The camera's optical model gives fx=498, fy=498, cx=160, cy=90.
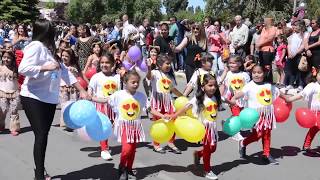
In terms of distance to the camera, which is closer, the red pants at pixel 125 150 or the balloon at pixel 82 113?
the balloon at pixel 82 113

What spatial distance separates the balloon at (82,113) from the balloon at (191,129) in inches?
37.5

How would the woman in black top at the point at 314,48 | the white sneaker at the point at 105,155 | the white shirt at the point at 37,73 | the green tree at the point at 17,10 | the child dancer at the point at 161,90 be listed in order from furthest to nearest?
the green tree at the point at 17,10 < the woman in black top at the point at 314,48 < the child dancer at the point at 161,90 < the white sneaker at the point at 105,155 < the white shirt at the point at 37,73

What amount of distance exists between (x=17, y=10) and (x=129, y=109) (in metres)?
46.2

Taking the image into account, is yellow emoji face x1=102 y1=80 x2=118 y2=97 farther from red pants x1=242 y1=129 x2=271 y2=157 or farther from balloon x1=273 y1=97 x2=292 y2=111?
balloon x1=273 y1=97 x2=292 y2=111

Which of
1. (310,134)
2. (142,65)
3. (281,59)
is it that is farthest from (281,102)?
(281,59)

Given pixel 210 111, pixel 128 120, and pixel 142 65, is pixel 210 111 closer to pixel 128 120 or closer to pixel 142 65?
pixel 128 120

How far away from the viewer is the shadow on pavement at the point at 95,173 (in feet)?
18.7

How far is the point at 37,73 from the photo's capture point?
494 centimetres

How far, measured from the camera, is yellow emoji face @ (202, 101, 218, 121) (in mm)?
5629

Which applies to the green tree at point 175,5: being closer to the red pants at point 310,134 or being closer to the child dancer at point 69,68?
the child dancer at point 69,68

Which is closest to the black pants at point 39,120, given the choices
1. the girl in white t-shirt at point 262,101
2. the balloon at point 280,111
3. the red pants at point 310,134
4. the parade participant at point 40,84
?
the parade participant at point 40,84

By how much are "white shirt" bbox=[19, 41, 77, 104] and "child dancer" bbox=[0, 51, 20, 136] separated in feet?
8.60

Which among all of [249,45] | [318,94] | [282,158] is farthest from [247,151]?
[249,45]

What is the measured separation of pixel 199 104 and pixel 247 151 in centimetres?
179
